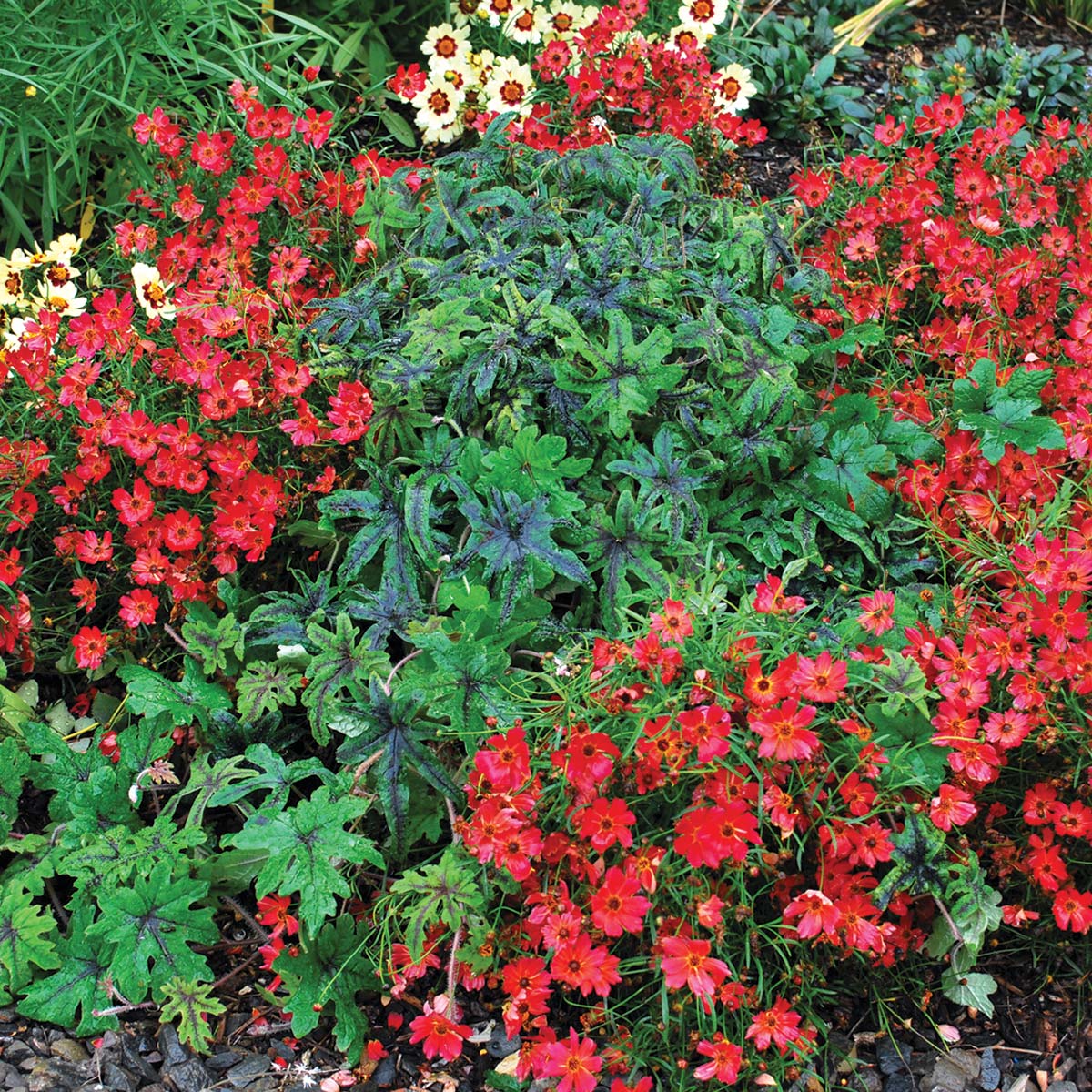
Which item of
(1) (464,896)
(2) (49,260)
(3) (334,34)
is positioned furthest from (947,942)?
(3) (334,34)

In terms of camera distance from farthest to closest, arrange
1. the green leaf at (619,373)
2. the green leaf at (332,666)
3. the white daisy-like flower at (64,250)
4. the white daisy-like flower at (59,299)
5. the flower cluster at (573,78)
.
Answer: the flower cluster at (573,78)
the white daisy-like flower at (64,250)
the white daisy-like flower at (59,299)
the green leaf at (619,373)
the green leaf at (332,666)

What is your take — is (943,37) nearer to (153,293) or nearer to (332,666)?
(153,293)

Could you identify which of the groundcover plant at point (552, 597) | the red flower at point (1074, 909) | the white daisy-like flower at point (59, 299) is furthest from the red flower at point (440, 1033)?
the white daisy-like flower at point (59, 299)

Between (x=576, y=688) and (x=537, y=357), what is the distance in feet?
2.42

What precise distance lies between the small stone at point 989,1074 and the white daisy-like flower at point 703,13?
299 centimetres

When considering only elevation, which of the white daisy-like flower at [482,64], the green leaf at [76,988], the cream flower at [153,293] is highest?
the white daisy-like flower at [482,64]

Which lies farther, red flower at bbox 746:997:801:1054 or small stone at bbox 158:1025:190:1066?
small stone at bbox 158:1025:190:1066

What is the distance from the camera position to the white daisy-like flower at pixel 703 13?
145 inches

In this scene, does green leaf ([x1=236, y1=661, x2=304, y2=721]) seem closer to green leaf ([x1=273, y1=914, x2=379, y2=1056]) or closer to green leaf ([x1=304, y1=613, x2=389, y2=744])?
green leaf ([x1=304, y1=613, x2=389, y2=744])

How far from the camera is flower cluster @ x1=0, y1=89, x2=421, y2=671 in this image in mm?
2354

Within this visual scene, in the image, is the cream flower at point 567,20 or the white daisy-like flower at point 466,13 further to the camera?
the white daisy-like flower at point 466,13

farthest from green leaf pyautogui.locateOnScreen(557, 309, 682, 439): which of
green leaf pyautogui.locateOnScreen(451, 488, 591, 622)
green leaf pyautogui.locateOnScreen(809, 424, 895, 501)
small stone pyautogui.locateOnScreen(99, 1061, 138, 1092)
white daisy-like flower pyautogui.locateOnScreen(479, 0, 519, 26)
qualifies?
white daisy-like flower pyautogui.locateOnScreen(479, 0, 519, 26)

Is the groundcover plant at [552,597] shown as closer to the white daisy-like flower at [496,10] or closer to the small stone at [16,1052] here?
the small stone at [16,1052]

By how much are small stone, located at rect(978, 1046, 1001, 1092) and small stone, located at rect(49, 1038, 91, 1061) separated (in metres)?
1.45
